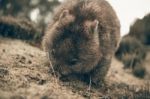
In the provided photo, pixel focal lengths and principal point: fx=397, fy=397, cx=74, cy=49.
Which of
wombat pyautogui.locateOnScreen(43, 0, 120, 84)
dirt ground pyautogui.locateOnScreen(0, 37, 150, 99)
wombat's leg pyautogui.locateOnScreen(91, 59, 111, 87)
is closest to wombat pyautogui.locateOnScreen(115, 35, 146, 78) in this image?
dirt ground pyautogui.locateOnScreen(0, 37, 150, 99)

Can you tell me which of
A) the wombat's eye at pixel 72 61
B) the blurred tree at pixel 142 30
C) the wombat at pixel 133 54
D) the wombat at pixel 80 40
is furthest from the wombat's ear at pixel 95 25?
the blurred tree at pixel 142 30

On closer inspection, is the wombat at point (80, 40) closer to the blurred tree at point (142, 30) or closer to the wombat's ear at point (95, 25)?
the wombat's ear at point (95, 25)

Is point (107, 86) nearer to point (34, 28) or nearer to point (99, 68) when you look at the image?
point (99, 68)

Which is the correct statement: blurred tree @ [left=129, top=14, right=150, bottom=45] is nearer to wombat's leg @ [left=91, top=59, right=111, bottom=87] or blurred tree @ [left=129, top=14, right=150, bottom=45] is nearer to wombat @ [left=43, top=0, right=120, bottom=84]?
wombat's leg @ [left=91, top=59, right=111, bottom=87]

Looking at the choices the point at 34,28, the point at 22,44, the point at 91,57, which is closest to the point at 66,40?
the point at 91,57

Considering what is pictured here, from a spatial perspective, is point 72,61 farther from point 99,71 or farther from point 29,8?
point 29,8
